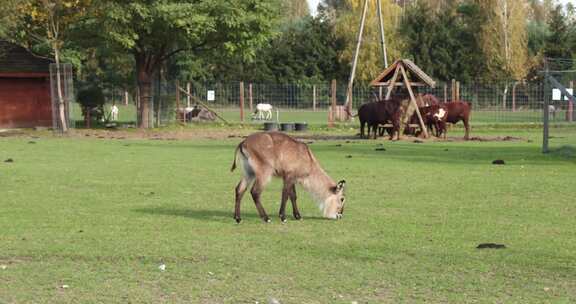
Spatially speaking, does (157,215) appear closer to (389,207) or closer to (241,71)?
(389,207)

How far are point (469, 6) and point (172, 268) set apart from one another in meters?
63.3

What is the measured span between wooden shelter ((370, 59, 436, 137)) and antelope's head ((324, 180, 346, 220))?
800 inches

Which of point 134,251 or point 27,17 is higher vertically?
point 27,17

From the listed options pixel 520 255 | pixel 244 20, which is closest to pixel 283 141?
pixel 520 255

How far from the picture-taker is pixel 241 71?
71.2 meters

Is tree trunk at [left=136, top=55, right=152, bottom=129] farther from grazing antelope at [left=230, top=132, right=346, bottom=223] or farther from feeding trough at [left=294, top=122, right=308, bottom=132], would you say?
grazing antelope at [left=230, top=132, right=346, bottom=223]

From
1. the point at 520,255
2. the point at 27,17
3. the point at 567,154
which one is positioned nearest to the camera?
the point at 520,255

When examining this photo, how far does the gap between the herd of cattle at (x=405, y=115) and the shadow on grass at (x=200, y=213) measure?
19.5m

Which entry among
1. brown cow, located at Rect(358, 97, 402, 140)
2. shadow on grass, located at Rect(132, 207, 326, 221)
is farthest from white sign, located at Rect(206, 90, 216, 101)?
shadow on grass, located at Rect(132, 207, 326, 221)

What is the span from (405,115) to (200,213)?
20.8 metres

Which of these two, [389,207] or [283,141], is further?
[389,207]

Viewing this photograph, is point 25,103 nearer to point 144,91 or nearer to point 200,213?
point 144,91

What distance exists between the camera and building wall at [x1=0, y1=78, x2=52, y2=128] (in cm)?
3950

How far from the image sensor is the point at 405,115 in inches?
1280
